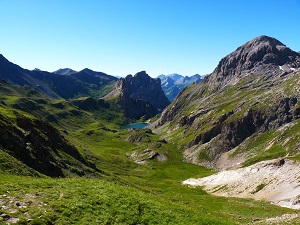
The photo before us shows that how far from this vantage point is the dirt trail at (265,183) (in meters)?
94.7

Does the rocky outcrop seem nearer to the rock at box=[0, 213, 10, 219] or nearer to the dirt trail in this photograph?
the rock at box=[0, 213, 10, 219]

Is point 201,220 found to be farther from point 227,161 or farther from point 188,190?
point 227,161

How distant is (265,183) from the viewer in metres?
109

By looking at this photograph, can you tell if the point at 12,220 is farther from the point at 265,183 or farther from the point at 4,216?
the point at 265,183

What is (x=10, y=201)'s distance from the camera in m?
27.2

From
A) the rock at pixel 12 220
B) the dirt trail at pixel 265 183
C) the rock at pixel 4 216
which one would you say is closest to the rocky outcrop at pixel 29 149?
the rock at pixel 4 216

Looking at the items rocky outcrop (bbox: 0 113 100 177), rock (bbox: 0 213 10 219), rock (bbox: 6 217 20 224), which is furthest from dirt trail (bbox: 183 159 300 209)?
rock (bbox: 0 213 10 219)

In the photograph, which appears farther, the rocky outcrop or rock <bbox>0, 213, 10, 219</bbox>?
the rocky outcrop

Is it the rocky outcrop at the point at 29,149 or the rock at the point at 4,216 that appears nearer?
the rock at the point at 4,216

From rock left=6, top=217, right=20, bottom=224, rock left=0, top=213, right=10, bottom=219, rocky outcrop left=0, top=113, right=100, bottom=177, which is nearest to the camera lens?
rock left=6, top=217, right=20, bottom=224

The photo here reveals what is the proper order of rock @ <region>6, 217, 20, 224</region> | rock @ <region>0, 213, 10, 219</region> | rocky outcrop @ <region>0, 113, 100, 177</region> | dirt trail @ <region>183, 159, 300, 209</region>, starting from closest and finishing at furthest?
1. rock @ <region>6, 217, 20, 224</region>
2. rock @ <region>0, 213, 10, 219</region>
3. rocky outcrop @ <region>0, 113, 100, 177</region>
4. dirt trail @ <region>183, 159, 300, 209</region>

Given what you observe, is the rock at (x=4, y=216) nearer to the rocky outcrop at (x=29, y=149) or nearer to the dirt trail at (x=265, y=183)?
the rocky outcrop at (x=29, y=149)

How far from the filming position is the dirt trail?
9469 cm

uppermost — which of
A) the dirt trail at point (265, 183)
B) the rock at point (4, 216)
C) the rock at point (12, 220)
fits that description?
the rock at point (4, 216)
